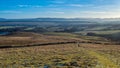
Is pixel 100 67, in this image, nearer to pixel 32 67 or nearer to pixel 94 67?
pixel 94 67

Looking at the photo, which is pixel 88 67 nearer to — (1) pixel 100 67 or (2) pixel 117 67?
(1) pixel 100 67

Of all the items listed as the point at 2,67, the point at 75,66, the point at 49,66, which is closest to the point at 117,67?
the point at 75,66

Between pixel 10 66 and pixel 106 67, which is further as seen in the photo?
pixel 10 66

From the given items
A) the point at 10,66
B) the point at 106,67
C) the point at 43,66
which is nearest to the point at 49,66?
the point at 43,66

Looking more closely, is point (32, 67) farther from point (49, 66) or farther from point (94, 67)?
point (94, 67)

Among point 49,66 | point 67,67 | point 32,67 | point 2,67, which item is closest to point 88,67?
point 67,67

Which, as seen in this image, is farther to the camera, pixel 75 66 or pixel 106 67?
pixel 75 66

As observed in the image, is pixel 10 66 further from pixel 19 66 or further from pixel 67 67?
pixel 67 67
